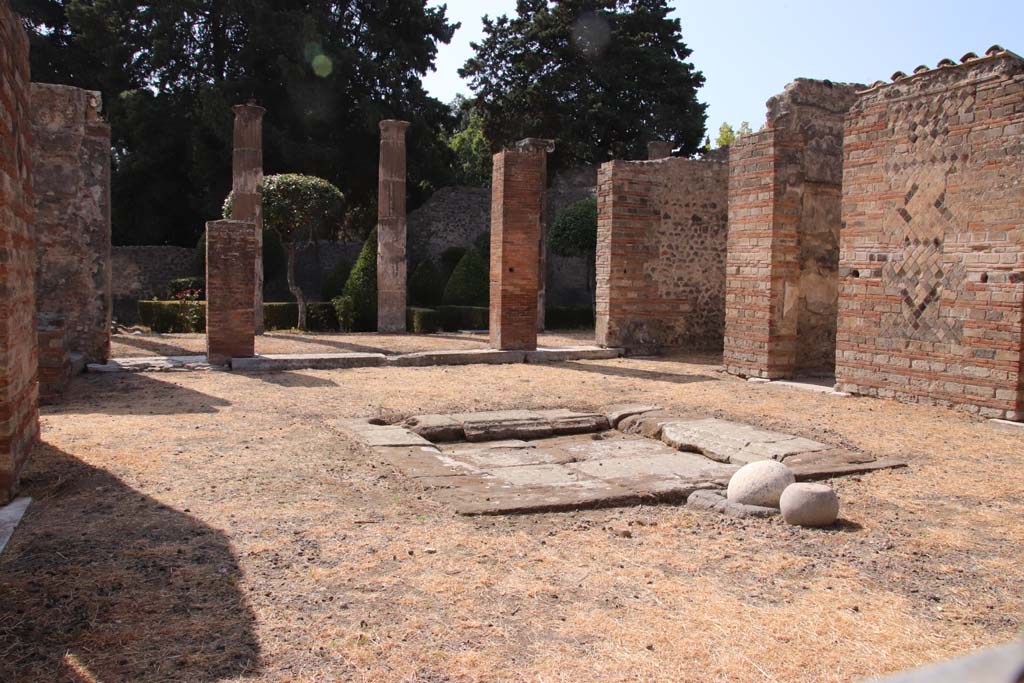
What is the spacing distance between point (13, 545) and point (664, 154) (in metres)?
22.1

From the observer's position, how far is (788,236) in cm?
1073

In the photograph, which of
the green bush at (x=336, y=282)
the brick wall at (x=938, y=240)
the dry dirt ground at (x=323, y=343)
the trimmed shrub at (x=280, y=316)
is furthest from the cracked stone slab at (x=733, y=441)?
the green bush at (x=336, y=282)

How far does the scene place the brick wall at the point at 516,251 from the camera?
43.9 ft

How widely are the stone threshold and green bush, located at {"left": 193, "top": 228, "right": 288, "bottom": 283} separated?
13967 mm

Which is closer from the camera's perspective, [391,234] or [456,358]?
[456,358]

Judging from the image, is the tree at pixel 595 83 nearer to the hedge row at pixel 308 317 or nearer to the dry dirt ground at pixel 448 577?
the hedge row at pixel 308 317

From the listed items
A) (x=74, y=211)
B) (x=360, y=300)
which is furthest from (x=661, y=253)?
(x=360, y=300)

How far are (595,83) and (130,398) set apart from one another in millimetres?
25904

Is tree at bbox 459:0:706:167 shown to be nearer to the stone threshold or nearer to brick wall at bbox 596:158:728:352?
brick wall at bbox 596:158:728:352

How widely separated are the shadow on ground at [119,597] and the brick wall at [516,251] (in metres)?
8.86

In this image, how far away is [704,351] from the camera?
49.1 ft

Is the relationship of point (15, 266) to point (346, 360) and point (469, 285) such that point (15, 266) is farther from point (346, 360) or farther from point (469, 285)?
point (469, 285)

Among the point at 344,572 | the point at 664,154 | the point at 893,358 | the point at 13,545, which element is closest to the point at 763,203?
the point at 893,358

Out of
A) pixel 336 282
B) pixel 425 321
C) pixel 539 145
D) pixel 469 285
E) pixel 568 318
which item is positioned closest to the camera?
pixel 539 145
